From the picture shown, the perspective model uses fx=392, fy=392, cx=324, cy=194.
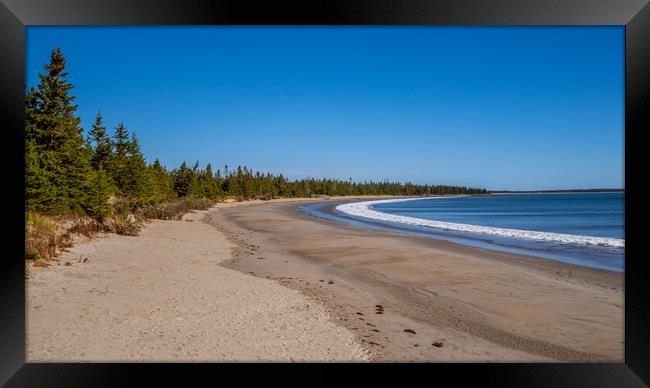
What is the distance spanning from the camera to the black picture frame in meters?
3.79

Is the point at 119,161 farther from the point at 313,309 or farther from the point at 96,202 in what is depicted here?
the point at 313,309

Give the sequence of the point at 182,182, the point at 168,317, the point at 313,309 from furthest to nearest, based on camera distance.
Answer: the point at 182,182
the point at 313,309
the point at 168,317

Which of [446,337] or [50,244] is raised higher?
[50,244]

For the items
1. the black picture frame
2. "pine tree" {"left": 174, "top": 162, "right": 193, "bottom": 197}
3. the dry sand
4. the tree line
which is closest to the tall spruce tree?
the tree line

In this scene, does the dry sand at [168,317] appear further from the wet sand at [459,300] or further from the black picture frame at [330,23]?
the wet sand at [459,300]

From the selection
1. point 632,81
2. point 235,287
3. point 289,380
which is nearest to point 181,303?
point 235,287

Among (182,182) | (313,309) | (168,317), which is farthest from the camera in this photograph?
(182,182)

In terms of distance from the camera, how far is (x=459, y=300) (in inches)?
256

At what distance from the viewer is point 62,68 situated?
14.7 m

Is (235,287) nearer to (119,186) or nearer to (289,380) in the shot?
(289,380)

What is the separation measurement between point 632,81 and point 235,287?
239 inches

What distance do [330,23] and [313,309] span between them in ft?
12.4

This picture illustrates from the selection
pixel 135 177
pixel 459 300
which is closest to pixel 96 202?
pixel 135 177

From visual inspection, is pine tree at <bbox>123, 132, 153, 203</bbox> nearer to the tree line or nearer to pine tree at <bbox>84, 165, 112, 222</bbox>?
the tree line
